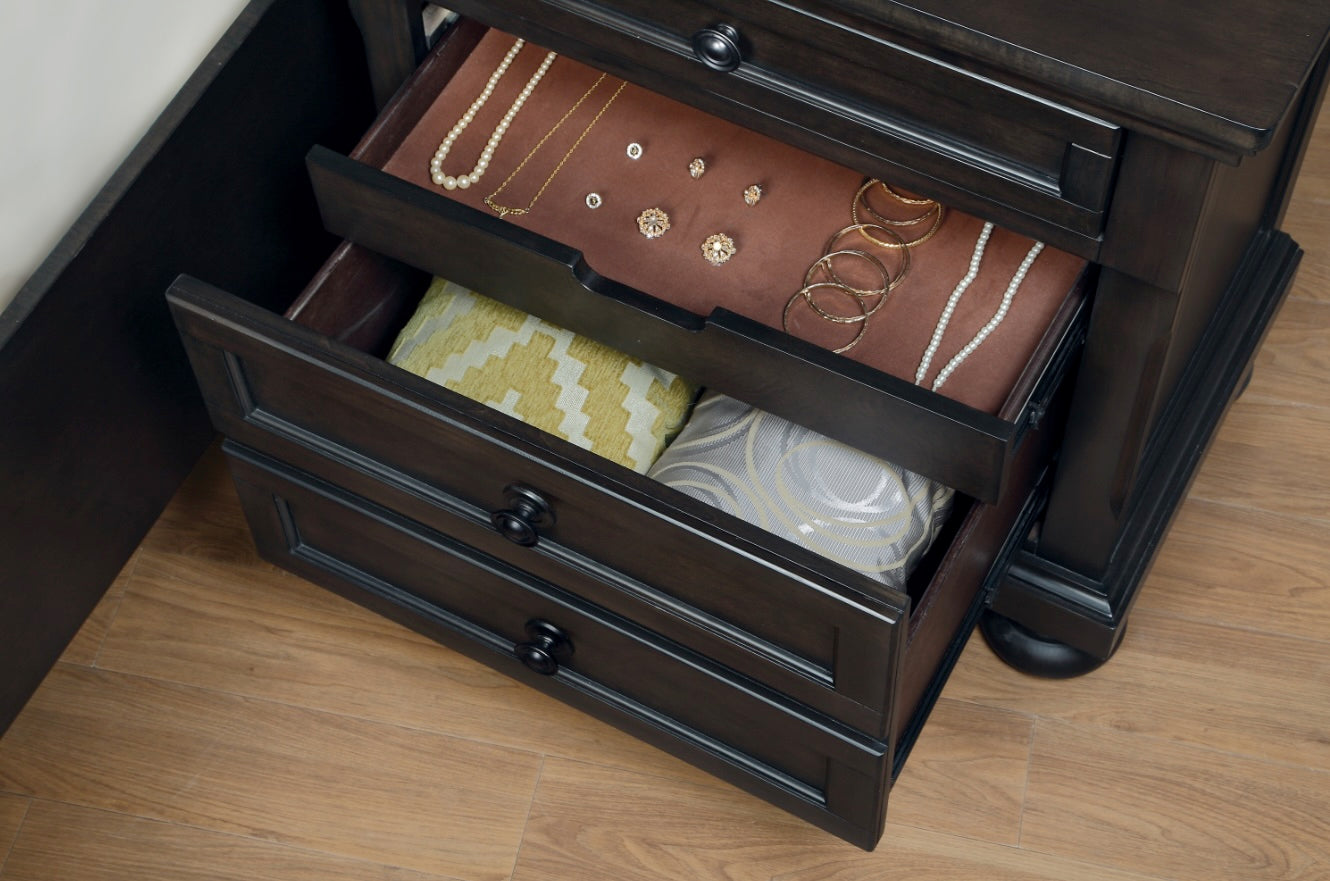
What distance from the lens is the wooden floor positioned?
1.20 metres

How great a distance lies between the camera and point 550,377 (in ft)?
3.59

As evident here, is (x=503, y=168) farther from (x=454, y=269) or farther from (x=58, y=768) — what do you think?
(x=58, y=768)

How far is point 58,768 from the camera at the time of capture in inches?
48.6

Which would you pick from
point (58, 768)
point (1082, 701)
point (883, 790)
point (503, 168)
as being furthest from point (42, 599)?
point (1082, 701)

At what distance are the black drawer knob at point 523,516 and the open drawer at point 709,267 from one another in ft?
0.38

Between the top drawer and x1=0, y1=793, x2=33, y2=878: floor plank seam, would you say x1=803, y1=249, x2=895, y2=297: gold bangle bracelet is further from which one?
x1=0, y1=793, x2=33, y2=878: floor plank seam

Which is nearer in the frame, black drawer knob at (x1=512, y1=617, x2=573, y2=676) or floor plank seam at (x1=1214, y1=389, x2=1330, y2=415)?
black drawer knob at (x1=512, y1=617, x2=573, y2=676)

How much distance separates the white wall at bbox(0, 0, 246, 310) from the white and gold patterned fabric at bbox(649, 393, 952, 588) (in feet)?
1.33

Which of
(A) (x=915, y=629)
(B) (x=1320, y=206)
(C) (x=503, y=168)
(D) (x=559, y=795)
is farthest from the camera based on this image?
(B) (x=1320, y=206)

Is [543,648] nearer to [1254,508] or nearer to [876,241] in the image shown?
[876,241]

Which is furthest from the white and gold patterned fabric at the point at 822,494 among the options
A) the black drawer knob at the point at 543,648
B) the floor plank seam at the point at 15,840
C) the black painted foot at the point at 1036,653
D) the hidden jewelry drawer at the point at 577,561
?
the floor plank seam at the point at 15,840

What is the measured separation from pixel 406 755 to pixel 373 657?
84 mm

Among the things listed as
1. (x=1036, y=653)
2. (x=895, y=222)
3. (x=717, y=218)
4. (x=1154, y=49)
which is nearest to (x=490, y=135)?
(x=717, y=218)

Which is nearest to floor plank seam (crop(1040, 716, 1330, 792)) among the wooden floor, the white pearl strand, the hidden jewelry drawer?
the wooden floor
